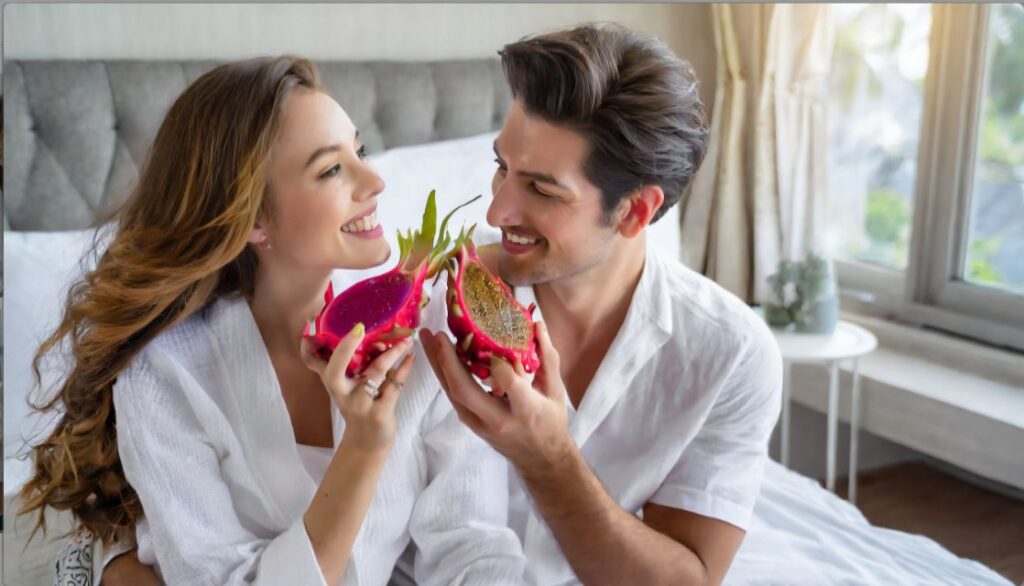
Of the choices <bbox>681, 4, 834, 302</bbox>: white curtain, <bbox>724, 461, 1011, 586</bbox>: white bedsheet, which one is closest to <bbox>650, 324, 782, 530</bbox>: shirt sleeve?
<bbox>724, 461, 1011, 586</bbox>: white bedsheet

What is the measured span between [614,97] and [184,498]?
602 mm

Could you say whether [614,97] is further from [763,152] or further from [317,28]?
[763,152]

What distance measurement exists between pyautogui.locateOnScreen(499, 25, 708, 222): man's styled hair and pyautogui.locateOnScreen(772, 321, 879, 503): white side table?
2.94 feet

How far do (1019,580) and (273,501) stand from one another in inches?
41.7

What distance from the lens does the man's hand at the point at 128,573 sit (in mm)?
1068

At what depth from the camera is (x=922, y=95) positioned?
90.6 inches

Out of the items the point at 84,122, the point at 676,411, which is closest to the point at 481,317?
the point at 676,411

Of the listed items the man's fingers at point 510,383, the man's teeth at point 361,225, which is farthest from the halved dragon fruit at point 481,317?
the man's teeth at point 361,225

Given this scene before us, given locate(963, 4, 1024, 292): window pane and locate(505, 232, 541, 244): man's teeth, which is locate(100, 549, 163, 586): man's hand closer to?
locate(505, 232, 541, 244): man's teeth

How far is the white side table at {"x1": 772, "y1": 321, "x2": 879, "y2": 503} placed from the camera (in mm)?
1883

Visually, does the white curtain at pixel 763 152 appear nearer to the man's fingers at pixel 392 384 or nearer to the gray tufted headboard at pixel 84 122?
the gray tufted headboard at pixel 84 122

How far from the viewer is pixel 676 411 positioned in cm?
127

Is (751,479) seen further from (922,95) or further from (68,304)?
(922,95)

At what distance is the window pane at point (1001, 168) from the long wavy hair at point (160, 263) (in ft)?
5.18
